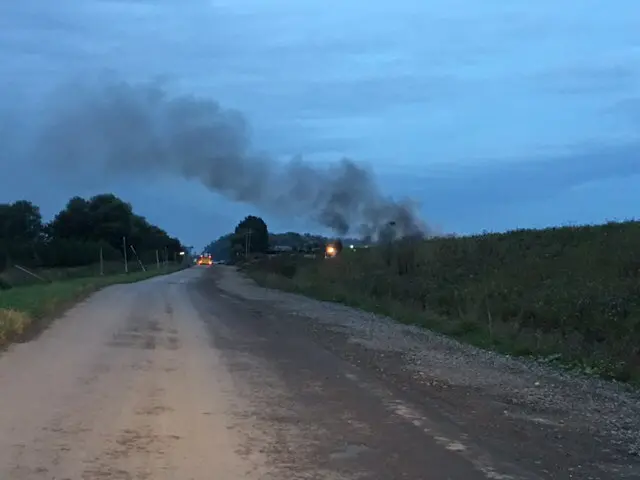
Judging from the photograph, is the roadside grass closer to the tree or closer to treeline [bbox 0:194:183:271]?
treeline [bbox 0:194:183:271]

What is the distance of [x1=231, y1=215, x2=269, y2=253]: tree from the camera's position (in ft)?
443

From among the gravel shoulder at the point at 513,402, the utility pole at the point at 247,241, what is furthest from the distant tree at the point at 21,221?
the gravel shoulder at the point at 513,402

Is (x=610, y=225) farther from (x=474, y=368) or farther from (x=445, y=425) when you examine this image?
(x=445, y=425)

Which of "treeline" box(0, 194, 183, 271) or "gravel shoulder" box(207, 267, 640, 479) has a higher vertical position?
"treeline" box(0, 194, 183, 271)

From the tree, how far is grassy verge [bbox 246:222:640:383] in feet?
276

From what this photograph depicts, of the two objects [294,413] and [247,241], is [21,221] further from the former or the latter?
[294,413]

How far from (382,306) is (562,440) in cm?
1999

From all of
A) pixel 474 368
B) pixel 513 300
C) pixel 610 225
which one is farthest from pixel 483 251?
pixel 474 368

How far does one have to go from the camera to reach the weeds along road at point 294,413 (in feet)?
22.8

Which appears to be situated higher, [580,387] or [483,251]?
[483,251]

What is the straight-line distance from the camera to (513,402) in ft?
34.2

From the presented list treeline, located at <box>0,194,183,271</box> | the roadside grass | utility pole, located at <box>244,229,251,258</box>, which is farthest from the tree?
the roadside grass

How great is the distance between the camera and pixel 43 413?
9.00 meters

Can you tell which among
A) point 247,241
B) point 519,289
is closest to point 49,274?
point 519,289
